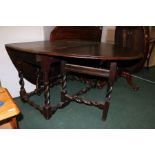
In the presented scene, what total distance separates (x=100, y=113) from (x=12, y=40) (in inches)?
53.6

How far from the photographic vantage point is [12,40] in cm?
195

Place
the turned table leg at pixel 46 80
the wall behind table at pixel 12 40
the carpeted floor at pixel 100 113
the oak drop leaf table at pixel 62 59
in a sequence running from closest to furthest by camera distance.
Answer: the oak drop leaf table at pixel 62 59
the turned table leg at pixel 46 80
the carpeted floor at pixel 100 113
the wall behind table at pixel 12 40

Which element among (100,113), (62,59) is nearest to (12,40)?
(62,59)

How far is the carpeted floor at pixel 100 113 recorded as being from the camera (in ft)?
5.76

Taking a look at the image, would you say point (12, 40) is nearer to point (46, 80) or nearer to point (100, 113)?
point (46, 80)

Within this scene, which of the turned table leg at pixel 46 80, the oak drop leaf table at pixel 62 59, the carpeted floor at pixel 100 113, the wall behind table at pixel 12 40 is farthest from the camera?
the wall behind table at pixel 12 40

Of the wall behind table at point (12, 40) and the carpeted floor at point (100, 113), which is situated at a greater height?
the wall behind table at point (12, 40)

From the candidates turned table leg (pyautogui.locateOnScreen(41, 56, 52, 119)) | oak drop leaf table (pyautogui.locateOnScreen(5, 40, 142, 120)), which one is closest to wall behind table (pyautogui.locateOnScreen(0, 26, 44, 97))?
oak drop leaf table (pyautogui.locateOnScreen(5, 40, 142, 120))

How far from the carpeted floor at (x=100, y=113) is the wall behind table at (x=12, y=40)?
265mm

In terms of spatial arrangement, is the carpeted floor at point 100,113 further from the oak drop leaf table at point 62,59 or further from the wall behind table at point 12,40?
the wall behind table at point 12,40

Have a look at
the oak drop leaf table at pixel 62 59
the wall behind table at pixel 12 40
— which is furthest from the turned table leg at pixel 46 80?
the wall behind table at pixel 12 40

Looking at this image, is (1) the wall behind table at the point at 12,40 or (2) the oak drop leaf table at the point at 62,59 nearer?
(2) the oak drop leaf table at the point at 62,59
